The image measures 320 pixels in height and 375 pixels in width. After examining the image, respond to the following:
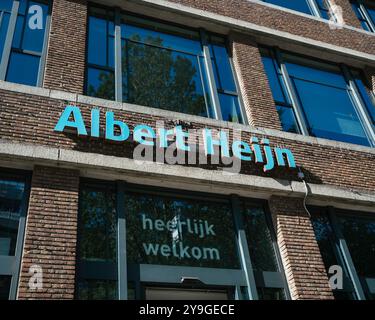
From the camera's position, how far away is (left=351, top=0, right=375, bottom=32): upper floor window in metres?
14.4

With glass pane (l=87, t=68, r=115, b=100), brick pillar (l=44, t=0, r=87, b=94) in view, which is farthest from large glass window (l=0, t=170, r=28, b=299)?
glass pane (l=87, t=68, r=115, b=100)

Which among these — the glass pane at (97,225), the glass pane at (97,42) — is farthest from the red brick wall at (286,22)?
the glass pane at (97,225)

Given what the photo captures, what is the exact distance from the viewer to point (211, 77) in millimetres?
10062

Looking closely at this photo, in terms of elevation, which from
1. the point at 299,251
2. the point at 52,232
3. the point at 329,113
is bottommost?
the point at 299,251

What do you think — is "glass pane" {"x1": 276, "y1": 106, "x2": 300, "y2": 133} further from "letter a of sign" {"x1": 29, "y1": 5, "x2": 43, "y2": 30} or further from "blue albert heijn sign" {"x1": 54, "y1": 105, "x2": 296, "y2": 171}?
"letter a of sign" {"x1": 29, "y1": 5, "x2": 43, "y2": 30}

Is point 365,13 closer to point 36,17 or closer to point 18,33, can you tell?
point 36,17

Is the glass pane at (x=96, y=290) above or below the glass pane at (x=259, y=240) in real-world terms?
below

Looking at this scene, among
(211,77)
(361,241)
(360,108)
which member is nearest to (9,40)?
(211,77)

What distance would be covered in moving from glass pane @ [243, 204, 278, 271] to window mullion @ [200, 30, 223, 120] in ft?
7.70

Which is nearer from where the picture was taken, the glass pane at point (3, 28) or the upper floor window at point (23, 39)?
the upper floor window at point (23, 39)

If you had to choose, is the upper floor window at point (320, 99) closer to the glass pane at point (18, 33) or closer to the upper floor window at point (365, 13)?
the upper floor window at point (365, 13)

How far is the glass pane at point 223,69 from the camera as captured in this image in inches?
403

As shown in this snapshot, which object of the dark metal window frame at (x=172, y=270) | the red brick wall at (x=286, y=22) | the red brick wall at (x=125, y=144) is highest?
the red brick wall at (x=286, y=22)

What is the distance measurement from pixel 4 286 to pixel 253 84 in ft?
22.9
